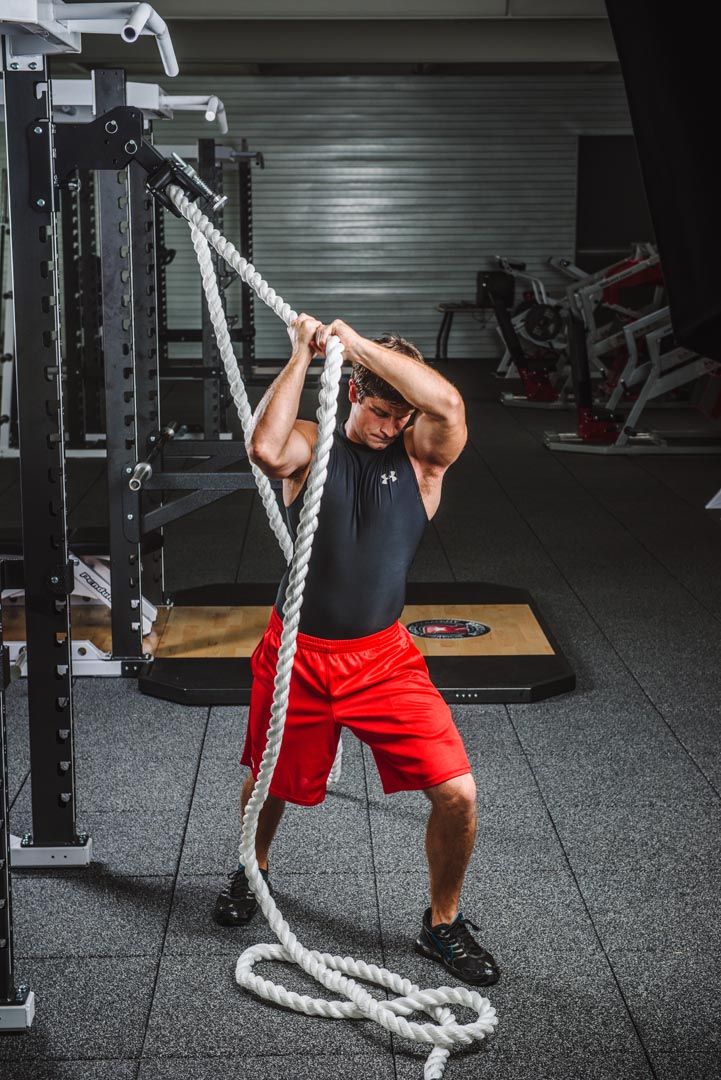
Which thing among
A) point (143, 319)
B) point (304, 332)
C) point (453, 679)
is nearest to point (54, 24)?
point (304, 332)

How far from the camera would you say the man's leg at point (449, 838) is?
2227mm

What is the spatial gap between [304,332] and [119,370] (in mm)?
2029

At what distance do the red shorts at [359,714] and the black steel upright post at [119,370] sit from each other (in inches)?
69.2

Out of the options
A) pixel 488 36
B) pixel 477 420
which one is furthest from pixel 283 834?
pixel 488 36

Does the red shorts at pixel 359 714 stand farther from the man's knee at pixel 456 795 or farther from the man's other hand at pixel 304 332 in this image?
the man's other hand at pixel 304 332

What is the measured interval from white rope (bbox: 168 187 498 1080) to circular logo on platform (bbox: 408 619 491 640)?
202 centimetres

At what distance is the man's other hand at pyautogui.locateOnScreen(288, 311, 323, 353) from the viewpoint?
6.36 feet

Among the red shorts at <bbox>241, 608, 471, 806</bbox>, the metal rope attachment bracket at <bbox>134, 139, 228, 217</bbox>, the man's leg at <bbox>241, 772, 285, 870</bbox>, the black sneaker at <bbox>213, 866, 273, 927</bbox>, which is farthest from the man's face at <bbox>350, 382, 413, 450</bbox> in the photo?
the black sneaker at <bbox>213, 866, 273, 927</bbox>

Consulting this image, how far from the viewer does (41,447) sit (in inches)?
100

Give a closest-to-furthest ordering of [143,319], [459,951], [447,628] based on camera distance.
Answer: [459,951], [143,319], [447,628]

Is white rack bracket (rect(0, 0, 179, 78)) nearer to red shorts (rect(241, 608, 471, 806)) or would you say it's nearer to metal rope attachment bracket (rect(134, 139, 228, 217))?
metal rope attachment bracket (rect(134, 139, 228, 217))

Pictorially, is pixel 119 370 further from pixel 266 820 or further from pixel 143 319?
pixel 266 820

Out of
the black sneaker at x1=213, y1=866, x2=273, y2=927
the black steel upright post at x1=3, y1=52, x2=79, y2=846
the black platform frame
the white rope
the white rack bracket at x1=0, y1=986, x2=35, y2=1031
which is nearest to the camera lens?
the white rope

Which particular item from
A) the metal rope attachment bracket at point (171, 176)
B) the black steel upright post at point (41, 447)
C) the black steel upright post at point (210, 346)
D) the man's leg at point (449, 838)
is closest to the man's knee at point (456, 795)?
the man's leg at point (449, 838)
